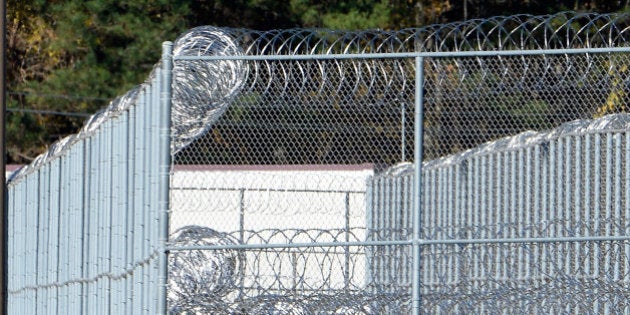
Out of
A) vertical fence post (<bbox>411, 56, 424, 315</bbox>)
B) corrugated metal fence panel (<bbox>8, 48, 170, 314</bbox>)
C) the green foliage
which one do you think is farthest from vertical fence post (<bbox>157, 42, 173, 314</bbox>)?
the green foliage

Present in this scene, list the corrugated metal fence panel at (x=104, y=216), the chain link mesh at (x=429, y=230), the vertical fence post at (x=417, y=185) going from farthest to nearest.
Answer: the chain link mesh at (x=429, y=230)
the vertical fence post at (x=417, y=185)
the corrugated metal fence panel at (x=104, y=216)

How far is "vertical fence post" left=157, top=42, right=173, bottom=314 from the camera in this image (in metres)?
5.77

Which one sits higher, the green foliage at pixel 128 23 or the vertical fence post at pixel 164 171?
the green foliage at pixel 128 23

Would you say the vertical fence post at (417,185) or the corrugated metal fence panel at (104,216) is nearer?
the corrugated metal fence panel at (104,216)

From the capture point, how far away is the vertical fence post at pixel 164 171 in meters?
5.77

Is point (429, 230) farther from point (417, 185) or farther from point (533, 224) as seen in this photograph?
point (417, 185)

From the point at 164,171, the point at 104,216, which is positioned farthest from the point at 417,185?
the point at 104,216

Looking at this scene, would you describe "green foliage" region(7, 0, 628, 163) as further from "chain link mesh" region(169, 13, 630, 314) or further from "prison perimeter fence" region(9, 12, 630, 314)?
"prison perimeter fence" region(9, 12, 630, 314)

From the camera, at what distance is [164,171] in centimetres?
582

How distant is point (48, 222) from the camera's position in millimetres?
7387

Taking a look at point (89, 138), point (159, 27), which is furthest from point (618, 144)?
point (159, 27)

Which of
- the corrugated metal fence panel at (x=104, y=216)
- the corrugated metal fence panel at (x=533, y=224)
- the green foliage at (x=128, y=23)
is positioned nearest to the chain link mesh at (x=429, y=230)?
the corrugated metal fence panel at (x=533, y=224)

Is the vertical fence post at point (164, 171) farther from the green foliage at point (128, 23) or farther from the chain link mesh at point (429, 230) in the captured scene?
the green foliage at point (128, 23)

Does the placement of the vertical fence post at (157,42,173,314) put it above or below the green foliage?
below
